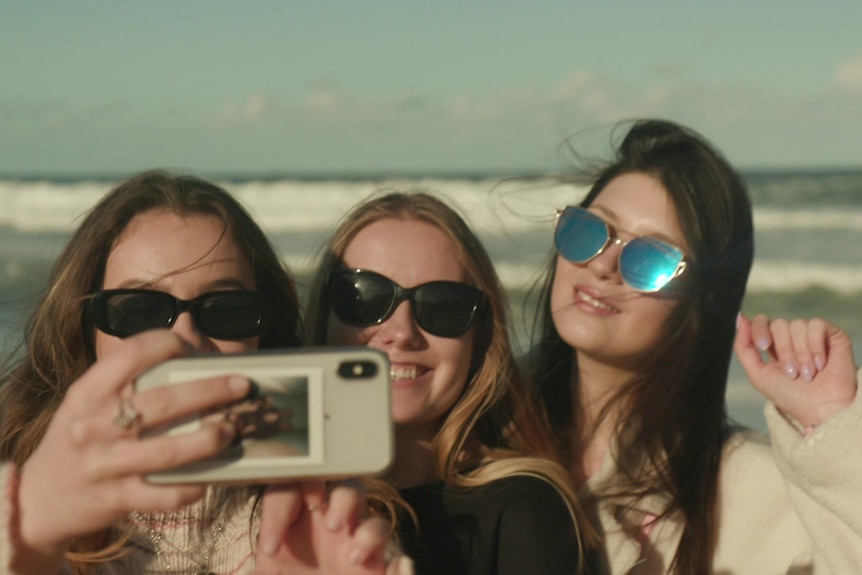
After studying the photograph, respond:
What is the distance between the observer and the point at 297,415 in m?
1.88

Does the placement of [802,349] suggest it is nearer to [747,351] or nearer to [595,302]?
[747,351]

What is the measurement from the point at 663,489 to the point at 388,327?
1101 mm

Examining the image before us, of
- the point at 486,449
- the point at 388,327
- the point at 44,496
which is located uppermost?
the point at 44,496

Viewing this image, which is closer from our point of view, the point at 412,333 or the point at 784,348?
the point at 784,348

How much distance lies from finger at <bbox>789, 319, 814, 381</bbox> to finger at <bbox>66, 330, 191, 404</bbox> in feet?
6.00

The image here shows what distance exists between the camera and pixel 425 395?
317cm

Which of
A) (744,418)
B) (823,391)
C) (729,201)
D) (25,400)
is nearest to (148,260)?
(25,400)

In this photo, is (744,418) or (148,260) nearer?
(148,260)

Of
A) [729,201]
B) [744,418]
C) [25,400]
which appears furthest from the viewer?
[744,418]

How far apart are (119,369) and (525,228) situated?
915 centimetres

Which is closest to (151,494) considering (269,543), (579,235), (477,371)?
(269,543)

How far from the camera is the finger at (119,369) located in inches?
69.7

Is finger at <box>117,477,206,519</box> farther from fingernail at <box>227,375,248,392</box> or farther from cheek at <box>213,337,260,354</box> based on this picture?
cheek at <box>213,337,260,354</box>

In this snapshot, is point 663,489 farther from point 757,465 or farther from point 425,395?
point 425,395
